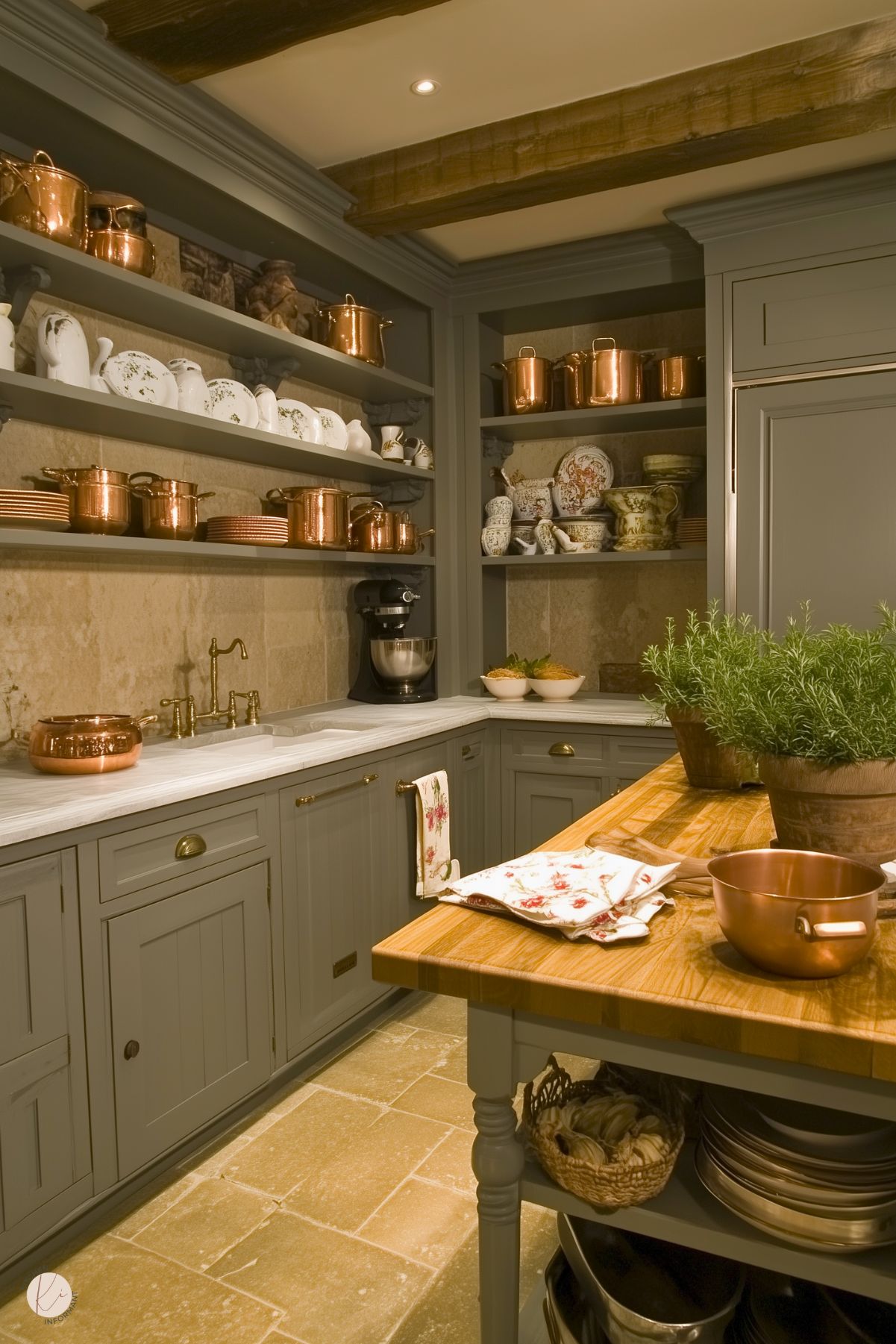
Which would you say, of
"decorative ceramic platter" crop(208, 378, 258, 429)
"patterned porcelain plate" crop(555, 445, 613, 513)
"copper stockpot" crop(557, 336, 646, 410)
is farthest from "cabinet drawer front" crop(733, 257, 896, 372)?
"decorative ceramic platter" crop(208, 378, 258, 429)

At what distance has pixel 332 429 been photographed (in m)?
3.48

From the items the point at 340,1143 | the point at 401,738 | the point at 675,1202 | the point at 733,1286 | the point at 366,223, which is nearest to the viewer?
the point at 675,1202

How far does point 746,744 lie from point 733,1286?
711mm

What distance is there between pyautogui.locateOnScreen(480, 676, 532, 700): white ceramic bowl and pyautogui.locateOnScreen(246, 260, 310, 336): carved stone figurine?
1528 mm

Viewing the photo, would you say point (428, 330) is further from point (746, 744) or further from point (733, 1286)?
point (733, 1286)

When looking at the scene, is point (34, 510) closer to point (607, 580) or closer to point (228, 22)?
point (228, 22)

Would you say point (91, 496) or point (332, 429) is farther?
point (332, 429)

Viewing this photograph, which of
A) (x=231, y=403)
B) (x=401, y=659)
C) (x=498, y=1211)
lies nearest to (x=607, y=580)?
(x=401, y=659)

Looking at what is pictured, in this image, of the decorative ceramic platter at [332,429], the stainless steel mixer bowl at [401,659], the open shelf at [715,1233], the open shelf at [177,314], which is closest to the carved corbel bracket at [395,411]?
the open shelf at [177,314]

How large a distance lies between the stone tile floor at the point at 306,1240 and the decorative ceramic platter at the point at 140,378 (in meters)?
1.90

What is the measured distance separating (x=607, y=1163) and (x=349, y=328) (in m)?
2.93

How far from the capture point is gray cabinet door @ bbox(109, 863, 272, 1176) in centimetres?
203

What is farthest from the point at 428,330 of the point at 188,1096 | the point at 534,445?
the point at 188,1096

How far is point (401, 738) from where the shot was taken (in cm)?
300
